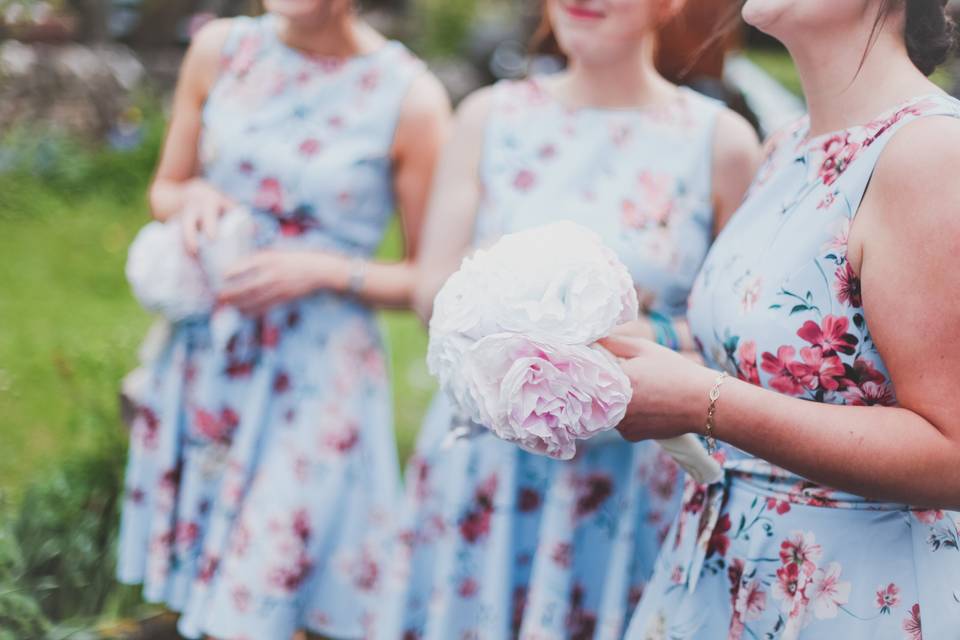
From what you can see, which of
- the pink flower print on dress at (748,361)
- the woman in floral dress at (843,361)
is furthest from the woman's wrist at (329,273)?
the pink flower print on dress at (748,361)

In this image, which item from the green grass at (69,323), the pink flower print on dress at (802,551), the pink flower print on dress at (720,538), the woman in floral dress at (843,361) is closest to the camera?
the woman in floral dress at (843,361)

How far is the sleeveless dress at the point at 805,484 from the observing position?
1.65 meters

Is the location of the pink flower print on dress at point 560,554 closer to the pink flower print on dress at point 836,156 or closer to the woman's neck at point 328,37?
the pink flower print on dress at point 836,156

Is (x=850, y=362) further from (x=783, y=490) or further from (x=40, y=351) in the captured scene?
(x=40, y=351)

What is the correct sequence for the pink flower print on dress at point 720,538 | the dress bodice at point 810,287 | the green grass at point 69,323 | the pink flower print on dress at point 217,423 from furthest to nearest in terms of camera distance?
the green grass at point 69,323, the pink flower print on dress at point 217,423, the pink flower print on dress at point 720,538, the dress bodice at point 810,287

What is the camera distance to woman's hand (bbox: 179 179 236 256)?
2699 mm

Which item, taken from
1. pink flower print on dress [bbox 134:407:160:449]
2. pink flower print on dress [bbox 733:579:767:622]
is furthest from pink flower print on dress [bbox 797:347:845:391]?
pink flower print on dress [bbox 134:407:160:449]

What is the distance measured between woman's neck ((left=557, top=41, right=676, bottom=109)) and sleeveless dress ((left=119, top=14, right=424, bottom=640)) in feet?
1.69

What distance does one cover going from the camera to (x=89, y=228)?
300 inches

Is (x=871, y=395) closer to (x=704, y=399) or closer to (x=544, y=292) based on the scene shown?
(x=704, y=399)

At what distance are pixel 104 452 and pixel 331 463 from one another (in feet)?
3.85

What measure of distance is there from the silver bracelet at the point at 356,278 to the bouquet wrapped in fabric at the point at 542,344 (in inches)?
45.1

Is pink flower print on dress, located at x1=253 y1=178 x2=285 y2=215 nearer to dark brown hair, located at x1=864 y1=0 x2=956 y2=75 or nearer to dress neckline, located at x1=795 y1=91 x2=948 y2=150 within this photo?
dress neckline, located at x1=795 y1=91 x2=948 y2=150

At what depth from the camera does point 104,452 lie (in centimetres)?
365
